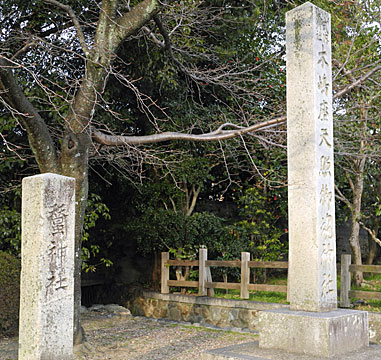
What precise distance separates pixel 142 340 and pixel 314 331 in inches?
179

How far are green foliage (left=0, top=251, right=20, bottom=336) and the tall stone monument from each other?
4.95 m

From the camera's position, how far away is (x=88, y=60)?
747cm

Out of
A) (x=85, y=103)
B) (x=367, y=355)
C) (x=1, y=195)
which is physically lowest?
(x=367, y=355)

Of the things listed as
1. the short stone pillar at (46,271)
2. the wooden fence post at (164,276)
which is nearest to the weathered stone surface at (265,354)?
the short stone pillar at (46,271)

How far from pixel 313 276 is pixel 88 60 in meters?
4.63

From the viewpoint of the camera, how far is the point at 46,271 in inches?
199

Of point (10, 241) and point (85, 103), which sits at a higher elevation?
point (85, 103)

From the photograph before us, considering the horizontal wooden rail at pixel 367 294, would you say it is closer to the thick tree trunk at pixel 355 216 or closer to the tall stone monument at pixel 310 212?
the thick tree trunk at pixel 355 216

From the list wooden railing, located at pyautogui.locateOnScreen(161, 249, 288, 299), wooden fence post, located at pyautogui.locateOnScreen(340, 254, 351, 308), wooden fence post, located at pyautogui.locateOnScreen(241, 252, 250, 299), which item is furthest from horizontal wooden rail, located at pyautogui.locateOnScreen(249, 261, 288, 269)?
wooden fence post, located at pyautogui.locateOnScreen(340, 254, 351, 308)

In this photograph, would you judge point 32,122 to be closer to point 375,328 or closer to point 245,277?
point 245,277

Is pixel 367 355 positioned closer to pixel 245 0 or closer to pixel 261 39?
pixel 245 0

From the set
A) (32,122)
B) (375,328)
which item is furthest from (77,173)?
(375,328)

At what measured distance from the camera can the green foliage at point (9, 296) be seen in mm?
8242

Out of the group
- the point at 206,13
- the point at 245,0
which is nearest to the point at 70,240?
the point at 206,13
